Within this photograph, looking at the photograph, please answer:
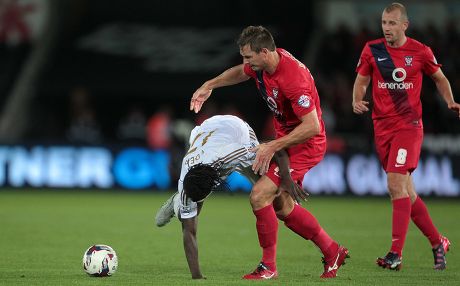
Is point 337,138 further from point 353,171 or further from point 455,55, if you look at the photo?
point 455,55

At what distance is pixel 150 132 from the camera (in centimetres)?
1948

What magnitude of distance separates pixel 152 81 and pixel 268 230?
1421 centimetres

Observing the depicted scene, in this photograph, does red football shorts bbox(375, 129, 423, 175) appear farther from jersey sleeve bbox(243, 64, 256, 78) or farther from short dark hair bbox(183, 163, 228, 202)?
short dark hair bbox(183, 163, 228, 202)

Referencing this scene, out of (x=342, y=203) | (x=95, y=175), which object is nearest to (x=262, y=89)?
(x=342, y=203)

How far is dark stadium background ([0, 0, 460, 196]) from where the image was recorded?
17.8 metres

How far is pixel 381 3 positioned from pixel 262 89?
14579mm

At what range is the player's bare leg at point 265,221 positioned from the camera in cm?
755

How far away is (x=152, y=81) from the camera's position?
21.6 metres

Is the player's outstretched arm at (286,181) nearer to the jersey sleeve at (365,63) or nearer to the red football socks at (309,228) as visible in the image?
the red football socks at (309,228)

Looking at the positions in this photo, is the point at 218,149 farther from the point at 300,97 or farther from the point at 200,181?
the point at 300,97

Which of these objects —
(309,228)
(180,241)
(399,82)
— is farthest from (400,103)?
(180,241)

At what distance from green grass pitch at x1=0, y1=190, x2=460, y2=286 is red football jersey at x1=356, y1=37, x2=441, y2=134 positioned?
1.25 meters

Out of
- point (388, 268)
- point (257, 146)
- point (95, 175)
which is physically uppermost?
point (257, 146)

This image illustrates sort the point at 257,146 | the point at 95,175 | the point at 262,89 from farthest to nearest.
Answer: the point at 95,175, the point at 262,89, the point at 257,146
